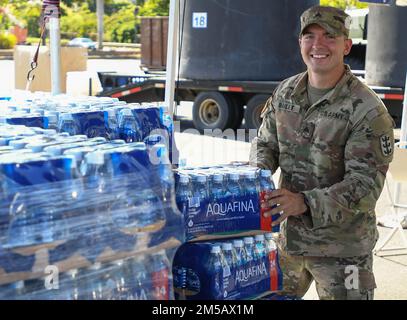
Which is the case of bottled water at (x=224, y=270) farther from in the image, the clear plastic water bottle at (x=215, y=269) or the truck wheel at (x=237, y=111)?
the truck wheel at (x=237, y=111)

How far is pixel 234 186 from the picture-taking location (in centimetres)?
314

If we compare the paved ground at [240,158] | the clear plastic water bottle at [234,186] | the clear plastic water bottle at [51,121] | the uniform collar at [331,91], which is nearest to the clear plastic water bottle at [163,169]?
the clear plastic water bottle at [234,186]

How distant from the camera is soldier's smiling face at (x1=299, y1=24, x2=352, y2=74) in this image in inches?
134

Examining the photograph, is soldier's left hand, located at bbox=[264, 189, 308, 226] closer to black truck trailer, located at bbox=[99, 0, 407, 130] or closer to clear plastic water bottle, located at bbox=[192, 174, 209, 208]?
clear plastic water bottle, located at bbox=[192, 174, 209, 208]

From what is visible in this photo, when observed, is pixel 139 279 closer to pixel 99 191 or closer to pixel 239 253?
pixel 99 191

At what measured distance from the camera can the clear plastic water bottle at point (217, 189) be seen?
10.1 feet

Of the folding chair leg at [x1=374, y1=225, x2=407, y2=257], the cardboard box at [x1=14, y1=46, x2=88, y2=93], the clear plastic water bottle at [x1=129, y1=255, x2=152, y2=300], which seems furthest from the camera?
the cardboard box at [x1=14, y1=46, x2=88, y2=93]

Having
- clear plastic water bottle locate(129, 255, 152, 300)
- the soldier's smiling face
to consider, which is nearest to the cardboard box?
the soldier's smiling face

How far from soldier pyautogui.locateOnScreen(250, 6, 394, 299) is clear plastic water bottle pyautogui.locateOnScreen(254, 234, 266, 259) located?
0.37ft

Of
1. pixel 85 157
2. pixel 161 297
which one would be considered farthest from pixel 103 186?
pixel 161 297

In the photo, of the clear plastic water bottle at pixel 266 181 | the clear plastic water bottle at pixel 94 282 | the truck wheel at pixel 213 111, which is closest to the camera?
the clear plastic water bottle at pixel 94 282

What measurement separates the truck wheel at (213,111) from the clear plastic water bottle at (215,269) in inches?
476

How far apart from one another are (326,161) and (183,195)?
85 cm

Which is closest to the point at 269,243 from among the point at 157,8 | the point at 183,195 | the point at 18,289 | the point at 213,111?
the point at 183,195
